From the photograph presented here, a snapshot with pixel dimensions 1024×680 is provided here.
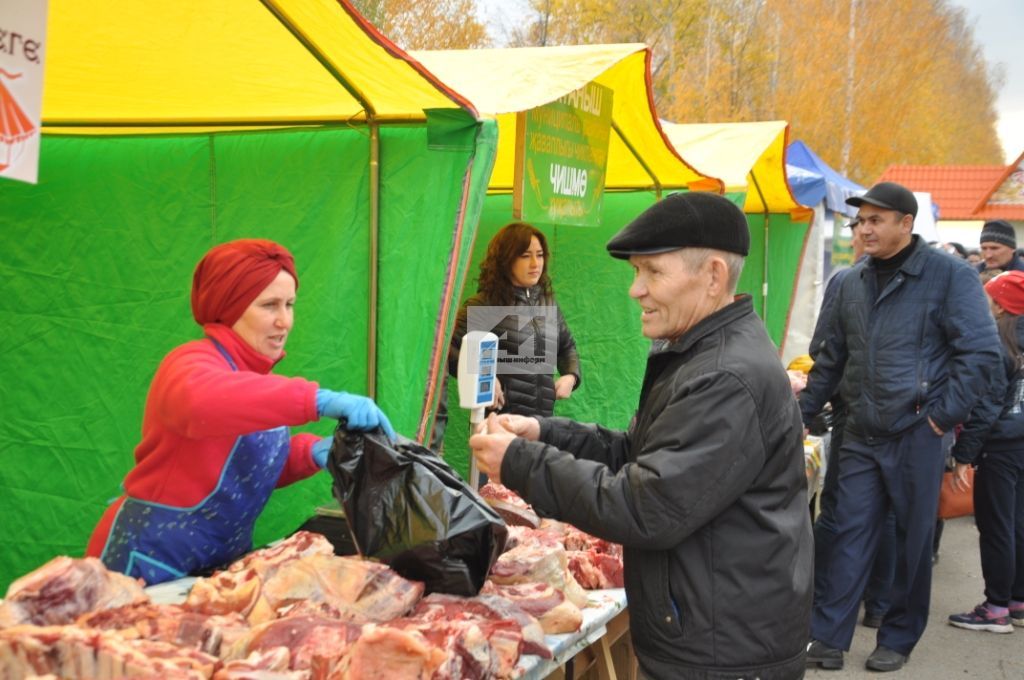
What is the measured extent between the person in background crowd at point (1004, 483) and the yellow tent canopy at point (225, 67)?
13.4 feet

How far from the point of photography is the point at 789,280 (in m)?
11.1

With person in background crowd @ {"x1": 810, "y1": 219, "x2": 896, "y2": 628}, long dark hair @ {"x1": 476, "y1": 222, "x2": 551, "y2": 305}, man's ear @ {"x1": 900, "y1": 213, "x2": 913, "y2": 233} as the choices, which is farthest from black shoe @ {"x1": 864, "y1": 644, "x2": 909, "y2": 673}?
long dark hair @ {"x1": 476, "y1": 222, "x2": 551, "y2": 305}

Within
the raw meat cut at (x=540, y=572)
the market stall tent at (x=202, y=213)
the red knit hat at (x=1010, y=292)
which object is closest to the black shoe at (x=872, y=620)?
the red knit hat at (x=1010, y=292)

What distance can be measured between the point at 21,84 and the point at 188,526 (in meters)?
1.34

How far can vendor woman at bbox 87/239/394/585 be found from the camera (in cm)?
294

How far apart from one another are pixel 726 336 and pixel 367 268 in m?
2.22

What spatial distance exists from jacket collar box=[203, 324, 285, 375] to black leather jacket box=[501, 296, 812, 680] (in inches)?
39.0

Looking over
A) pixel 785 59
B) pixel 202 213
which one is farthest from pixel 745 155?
pixel 785 59

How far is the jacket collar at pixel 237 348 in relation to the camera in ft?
10.0

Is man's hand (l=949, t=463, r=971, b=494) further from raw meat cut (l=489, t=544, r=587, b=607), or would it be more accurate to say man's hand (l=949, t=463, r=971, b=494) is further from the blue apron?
the blue apron

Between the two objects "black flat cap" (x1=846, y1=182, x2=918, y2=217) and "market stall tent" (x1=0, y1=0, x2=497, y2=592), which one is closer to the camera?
"market stall tent" (x1=0, y1=0, x2=497, y2=592)

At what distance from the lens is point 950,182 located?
1692 inches

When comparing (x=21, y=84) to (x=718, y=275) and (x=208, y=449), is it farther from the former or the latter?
(x=718, y=275)

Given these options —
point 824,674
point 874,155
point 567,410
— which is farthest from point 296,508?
point 874,155
